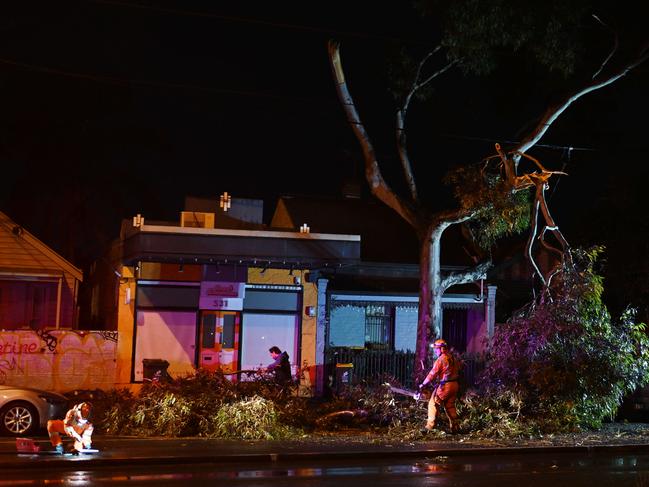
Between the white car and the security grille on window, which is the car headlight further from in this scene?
the security grille on window

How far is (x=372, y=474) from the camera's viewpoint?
11.6m

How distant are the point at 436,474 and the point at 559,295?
6424mm

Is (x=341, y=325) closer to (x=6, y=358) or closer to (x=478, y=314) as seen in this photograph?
(x=478, y=314)

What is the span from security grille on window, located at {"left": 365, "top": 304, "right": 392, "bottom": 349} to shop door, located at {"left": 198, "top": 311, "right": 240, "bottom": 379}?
4.24 m

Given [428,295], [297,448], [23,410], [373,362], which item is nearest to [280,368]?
[297,448]

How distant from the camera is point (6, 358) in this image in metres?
19.9

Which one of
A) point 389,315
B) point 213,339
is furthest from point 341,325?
point 213,339

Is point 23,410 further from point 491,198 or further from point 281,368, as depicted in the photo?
point 491,198

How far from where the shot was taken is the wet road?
1062 centimetres

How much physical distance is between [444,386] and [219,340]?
846cm

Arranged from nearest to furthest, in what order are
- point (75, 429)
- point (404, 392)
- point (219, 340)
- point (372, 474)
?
point (372, 474)
point (75, 429)
point (404, 392)
point (219, 340)

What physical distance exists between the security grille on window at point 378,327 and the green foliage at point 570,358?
760cm

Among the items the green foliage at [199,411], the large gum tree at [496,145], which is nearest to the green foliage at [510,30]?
the large gum tree at [496,145]

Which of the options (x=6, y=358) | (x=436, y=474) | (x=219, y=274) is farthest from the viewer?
(x=219, y=274)
